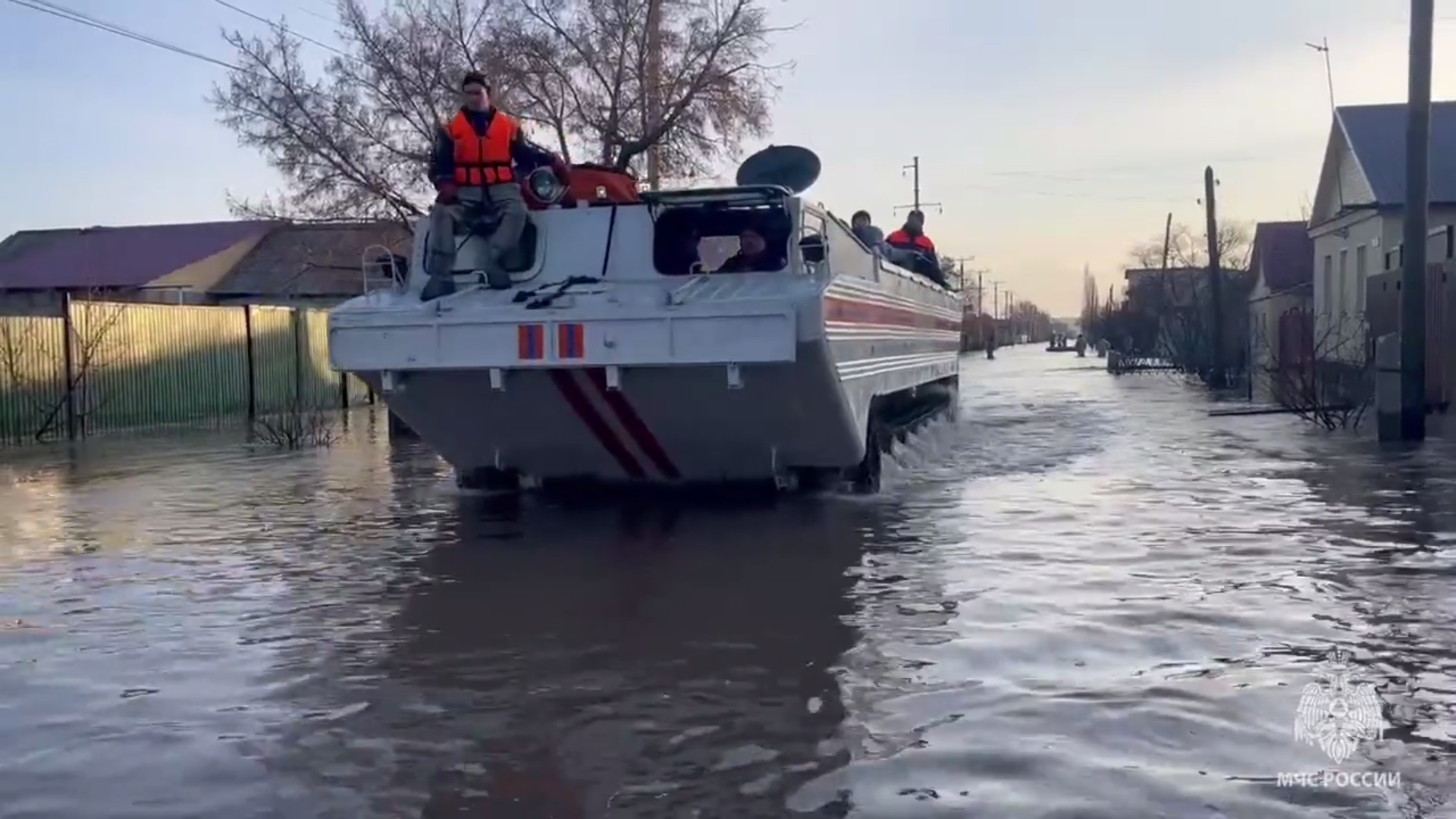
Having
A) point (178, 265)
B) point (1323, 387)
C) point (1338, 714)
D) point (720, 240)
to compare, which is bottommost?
point (1338, 714)

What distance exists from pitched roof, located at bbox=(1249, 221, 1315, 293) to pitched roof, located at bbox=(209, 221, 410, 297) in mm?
27958

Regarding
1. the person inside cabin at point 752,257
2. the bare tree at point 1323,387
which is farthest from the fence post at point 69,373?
the bare tree at point 1323,387

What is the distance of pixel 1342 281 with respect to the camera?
33875 millimetres

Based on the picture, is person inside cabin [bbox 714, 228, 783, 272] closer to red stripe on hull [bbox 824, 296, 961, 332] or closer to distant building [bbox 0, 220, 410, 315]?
red stripe on hull [bbox 824, 296, 961, 332]

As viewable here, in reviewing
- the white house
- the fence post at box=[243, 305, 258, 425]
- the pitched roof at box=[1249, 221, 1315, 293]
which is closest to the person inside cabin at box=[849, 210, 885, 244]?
the fence post at box=[243, 305, 258, 425]

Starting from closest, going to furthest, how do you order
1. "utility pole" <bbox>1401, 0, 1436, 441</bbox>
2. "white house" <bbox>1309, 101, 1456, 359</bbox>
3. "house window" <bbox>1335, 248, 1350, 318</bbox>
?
"utility pole" <bbox>1401, 0, 1436, 441</bbox> → "white house" <bbox>1309, 101, 1456, 359</bbox> → "house window" <bbox>1335, 248, 1350, 318</bbox>

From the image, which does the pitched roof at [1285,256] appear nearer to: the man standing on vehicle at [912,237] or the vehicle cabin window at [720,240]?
the man standing on vehicle at [912,237]

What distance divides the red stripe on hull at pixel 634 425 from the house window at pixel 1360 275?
1001 inches

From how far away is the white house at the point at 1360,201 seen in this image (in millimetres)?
29797

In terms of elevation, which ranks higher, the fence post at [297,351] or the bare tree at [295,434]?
the fence post at [297,351]

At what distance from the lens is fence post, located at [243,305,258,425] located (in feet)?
77.8

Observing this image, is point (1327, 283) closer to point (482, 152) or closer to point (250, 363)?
point (250, 363)

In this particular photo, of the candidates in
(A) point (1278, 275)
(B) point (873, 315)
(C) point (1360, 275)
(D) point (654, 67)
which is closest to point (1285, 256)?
(A) point (1278, 275)

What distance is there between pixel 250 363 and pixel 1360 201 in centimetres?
2295
